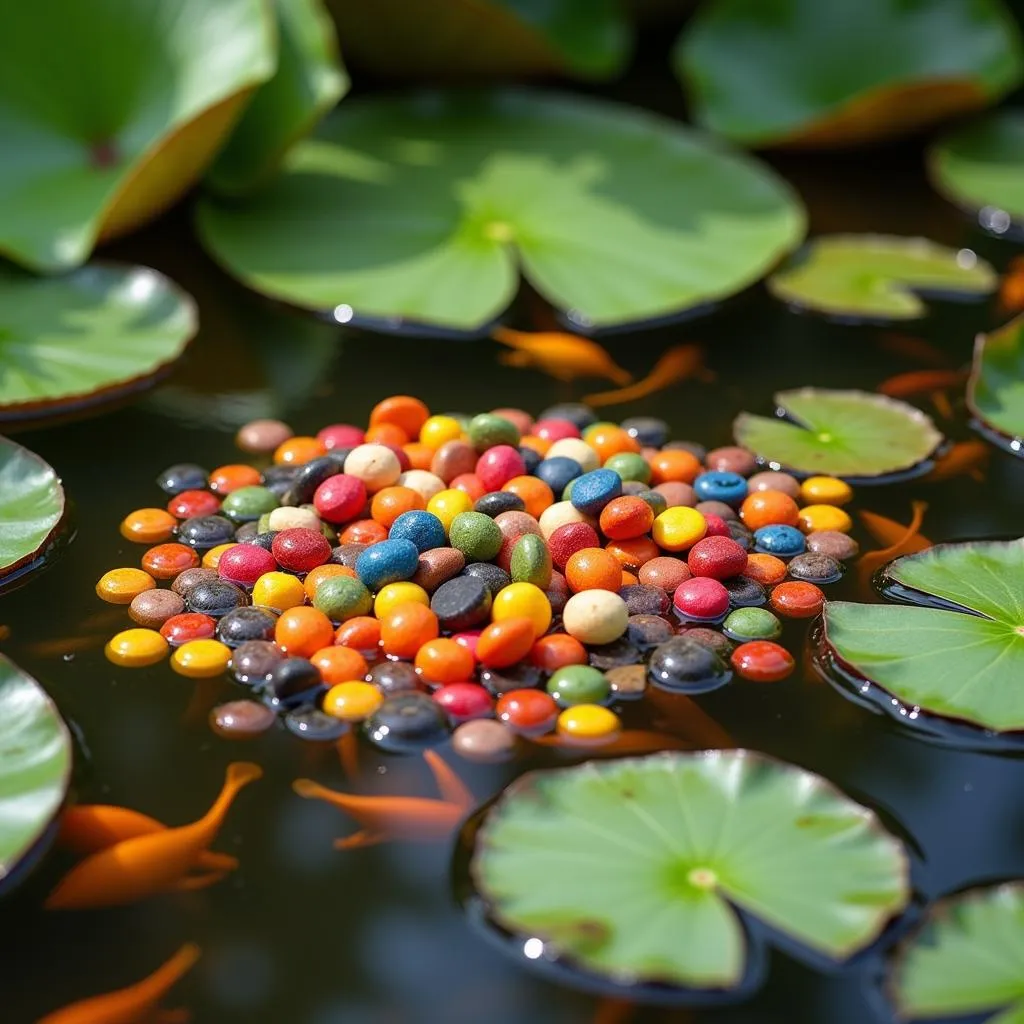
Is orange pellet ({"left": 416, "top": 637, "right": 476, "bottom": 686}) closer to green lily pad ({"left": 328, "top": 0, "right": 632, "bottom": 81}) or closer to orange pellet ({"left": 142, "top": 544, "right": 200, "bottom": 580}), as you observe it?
orange pellet ({"left": 142, "top": 544, "right": 200, "bottom": 580})

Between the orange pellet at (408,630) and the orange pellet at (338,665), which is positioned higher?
the orange pellet at (408,630)

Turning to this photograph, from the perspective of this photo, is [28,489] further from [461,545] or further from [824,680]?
[824,680]

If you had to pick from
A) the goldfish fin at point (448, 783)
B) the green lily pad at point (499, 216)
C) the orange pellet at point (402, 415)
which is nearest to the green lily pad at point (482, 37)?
the green lily pad at point (499, 216)

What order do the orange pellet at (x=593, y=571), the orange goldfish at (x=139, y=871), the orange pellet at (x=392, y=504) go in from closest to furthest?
the orange goldfish at (x=139, y=871) → the orange pellet at (x=593, y=571) → the orange pellet at (x=392, y=504)

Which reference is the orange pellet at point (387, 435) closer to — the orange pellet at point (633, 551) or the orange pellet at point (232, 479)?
the orange pellet at point (232, 479)

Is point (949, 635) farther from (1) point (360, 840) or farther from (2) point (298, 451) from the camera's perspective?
(2) point (298, 451)

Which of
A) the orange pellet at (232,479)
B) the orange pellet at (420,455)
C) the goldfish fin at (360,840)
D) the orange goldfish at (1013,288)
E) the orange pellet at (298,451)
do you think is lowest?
the orange pellet at (232,479)

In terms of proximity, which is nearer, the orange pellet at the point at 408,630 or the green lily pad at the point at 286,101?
the orange pellet at the point at 408,630

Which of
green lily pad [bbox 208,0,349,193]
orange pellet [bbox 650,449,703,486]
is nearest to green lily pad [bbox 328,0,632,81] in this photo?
green lily pad [bbox 208,0,349,193]
